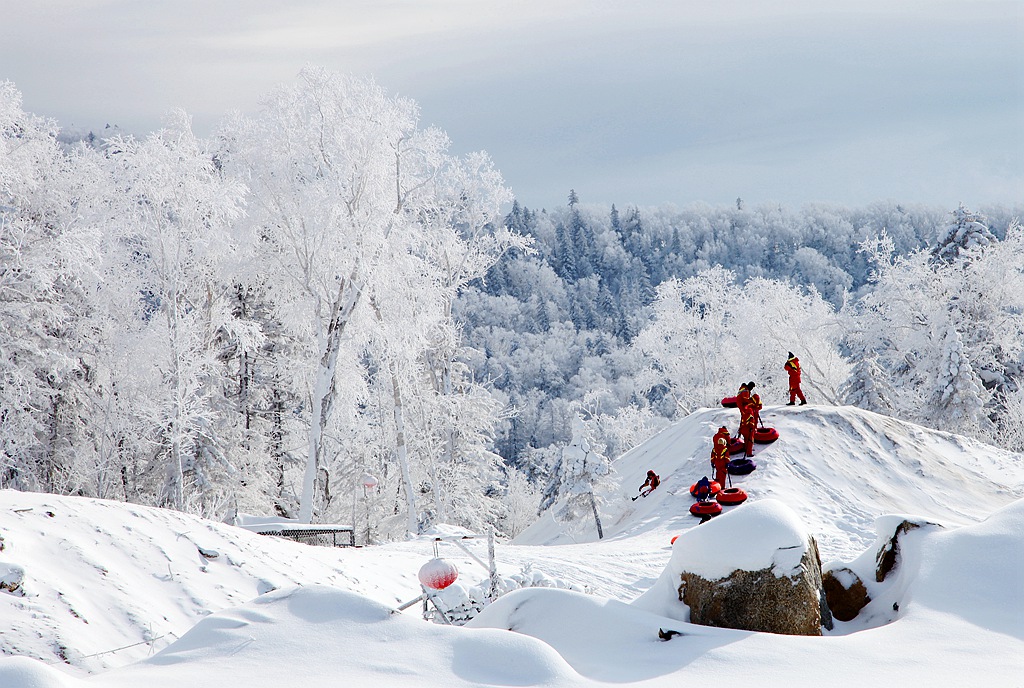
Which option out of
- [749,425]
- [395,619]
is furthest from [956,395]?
[395,619]

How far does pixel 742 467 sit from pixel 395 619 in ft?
49.1

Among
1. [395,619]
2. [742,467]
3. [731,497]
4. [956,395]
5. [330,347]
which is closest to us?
[395,619]

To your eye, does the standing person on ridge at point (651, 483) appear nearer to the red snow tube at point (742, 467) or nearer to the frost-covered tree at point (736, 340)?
the red snow tube at point (742, 467)

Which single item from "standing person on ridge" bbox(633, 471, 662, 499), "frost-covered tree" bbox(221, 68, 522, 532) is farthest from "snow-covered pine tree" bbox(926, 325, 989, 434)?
"frost-covered tree" bbox(221, 68, 522, 532)

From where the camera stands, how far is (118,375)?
21109 mm

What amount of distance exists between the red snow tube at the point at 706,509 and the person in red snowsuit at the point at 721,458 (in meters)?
0.57

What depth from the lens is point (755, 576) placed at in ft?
19.3

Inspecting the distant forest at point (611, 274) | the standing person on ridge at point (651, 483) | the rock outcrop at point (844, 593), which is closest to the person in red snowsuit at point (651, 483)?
the standing person on ridge at point (651, 483)

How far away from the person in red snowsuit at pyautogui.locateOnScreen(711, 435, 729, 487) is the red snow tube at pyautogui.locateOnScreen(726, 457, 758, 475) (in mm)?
800

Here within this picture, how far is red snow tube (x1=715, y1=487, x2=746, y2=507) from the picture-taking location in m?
16.7

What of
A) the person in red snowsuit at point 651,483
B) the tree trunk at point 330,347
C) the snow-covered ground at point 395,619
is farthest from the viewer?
the person in red snowsuit at point 651,483

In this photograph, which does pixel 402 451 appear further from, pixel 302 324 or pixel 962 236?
pixel 962 236

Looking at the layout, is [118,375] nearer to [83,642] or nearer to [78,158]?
[78,158]

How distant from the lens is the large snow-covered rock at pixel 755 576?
5.82m
